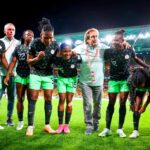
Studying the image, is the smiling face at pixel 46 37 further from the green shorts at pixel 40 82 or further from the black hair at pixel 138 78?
the black hair at pixel 138 78

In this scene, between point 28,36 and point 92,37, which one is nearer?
point 92,37

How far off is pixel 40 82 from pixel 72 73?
64cm

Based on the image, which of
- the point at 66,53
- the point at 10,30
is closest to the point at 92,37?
the point at 66,53

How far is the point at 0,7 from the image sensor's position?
36656mm

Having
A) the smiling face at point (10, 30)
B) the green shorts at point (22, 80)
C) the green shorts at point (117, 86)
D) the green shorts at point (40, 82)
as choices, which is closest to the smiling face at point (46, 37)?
the green shorts at point (40, 82)

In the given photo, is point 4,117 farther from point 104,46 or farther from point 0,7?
point 0,7

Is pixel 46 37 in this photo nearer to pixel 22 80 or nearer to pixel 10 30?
pixel 22 80

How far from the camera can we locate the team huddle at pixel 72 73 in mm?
6824

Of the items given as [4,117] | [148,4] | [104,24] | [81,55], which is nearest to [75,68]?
[81,55]

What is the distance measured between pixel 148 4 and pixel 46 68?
2693 centimetres

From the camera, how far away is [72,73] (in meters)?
7.17

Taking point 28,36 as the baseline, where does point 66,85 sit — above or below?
below

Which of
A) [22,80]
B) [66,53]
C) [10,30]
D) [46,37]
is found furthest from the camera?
[10,30]

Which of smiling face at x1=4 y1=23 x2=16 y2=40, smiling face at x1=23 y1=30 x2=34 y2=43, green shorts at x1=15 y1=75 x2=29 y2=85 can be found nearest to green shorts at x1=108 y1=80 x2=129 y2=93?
green shorts at x1=15 y1=75 x2=29 y2=85
